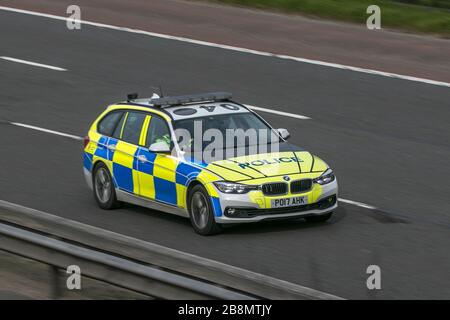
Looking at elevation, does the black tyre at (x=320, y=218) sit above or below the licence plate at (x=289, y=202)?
below

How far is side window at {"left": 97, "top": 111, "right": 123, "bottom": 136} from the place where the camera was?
15859 mm

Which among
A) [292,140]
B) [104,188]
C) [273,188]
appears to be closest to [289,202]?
[273,188]

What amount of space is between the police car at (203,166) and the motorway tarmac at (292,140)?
31 centimetres

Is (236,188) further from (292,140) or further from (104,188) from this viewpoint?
(292,140)

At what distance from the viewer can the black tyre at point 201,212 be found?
542 inches

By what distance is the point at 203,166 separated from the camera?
45.8 feet

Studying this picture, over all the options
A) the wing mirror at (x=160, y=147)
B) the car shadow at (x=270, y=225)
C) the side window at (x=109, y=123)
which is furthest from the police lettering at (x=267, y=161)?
the side window at (x=109, y=123)

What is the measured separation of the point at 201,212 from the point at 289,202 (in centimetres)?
111

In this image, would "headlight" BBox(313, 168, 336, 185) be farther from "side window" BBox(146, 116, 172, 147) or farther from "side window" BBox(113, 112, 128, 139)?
"side window" BBox(113, 112, 128, 139)

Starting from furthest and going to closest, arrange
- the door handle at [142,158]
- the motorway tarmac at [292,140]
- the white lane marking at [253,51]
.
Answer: the white lane marking at [253,51] → the door handle at [142,158] → the motorway tarmac at [292,140]

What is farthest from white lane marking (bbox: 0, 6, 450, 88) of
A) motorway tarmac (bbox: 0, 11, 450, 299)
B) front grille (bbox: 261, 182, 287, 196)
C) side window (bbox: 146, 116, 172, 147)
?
front grille (bbox: 261, 182, 287, 196)

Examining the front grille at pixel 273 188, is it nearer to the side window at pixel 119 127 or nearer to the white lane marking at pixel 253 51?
the side window at pixel 119 127
